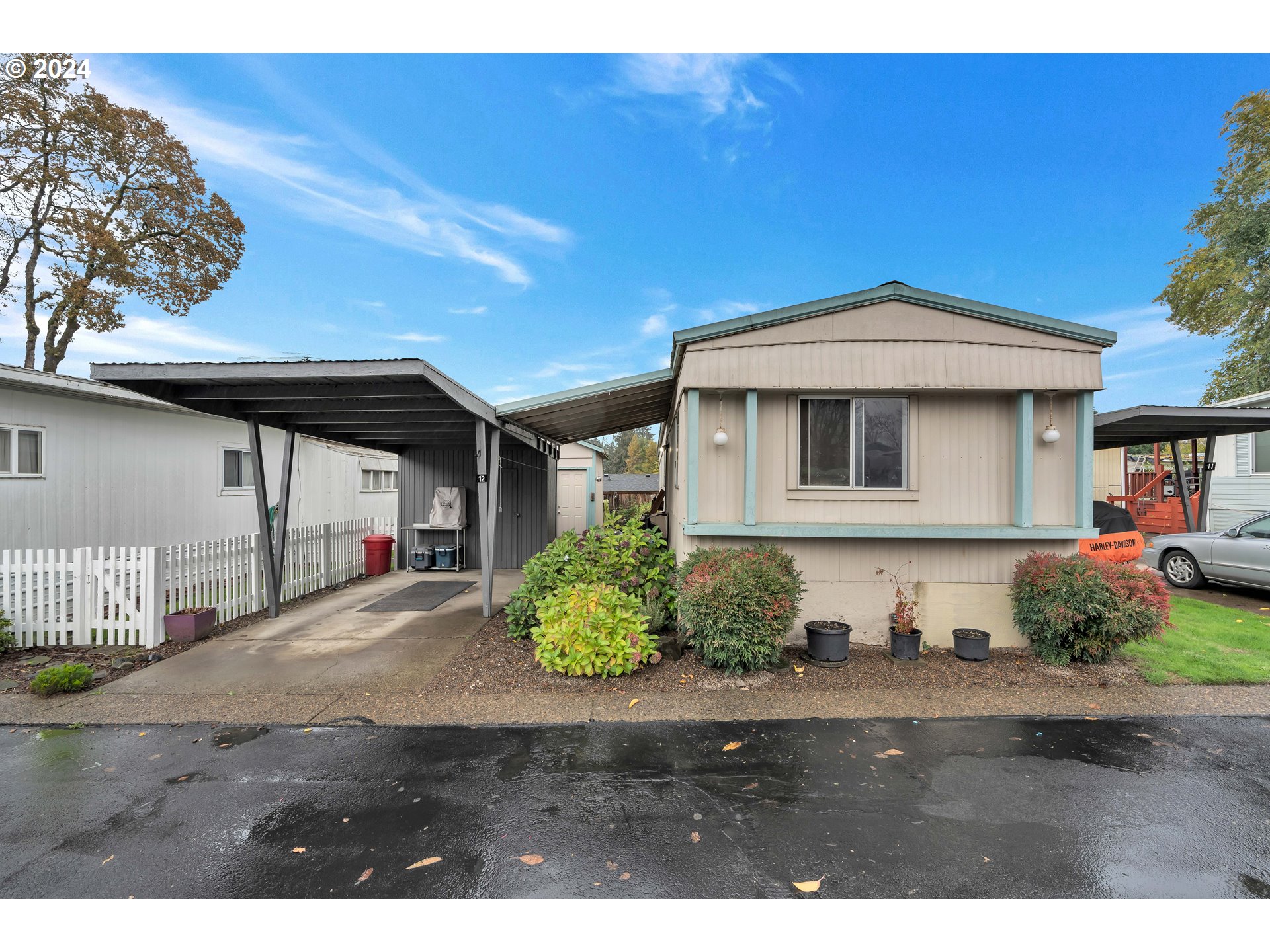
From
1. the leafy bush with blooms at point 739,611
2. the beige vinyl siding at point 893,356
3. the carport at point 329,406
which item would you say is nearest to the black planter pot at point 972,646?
the leafy bush with blooms at point 739,611

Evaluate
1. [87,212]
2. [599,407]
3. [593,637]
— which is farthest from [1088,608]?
[87,212]

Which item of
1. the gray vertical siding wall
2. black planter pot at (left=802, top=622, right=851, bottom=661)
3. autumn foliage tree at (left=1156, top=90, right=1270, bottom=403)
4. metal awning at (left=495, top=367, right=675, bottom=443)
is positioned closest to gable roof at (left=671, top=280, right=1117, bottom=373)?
metal awning at (left=495, top=367, right=675, bottom=443)

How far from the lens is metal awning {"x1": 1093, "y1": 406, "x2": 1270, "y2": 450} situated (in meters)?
7.57

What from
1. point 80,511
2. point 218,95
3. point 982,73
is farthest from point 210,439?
point 982,73

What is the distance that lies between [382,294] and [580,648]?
81.0ft

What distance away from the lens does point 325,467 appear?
46.8 ft

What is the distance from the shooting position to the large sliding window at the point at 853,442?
18.6 feet

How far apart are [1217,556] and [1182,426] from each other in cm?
212

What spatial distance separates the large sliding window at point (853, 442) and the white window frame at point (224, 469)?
10.3 metres

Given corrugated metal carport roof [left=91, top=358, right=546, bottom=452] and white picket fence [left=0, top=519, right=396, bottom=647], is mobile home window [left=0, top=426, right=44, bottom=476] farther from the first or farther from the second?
corrugated metal carport roof [left=91, top=358, right=546, bottom=452]

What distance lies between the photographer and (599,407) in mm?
8117

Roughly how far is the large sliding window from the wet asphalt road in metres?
2.49
